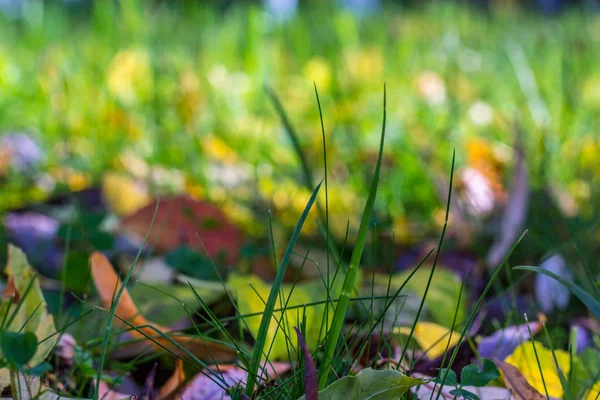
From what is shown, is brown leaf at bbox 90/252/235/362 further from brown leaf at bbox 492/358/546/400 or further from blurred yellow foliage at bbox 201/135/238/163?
blurred yellow foliage at bbox 201/135/238/163

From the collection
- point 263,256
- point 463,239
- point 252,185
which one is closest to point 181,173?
point 252,185

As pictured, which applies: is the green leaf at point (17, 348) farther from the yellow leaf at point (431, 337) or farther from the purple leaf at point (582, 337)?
the purple leaf at point (582, 337)

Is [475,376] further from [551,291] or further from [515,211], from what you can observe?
→ [515,211]

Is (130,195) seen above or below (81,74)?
below

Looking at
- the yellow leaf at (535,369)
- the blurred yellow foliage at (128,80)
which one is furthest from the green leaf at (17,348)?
the blurred yellow foliage at (128,80)

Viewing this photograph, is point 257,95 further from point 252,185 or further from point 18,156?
point 18,156

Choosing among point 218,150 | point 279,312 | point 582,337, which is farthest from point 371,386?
point 218,150
